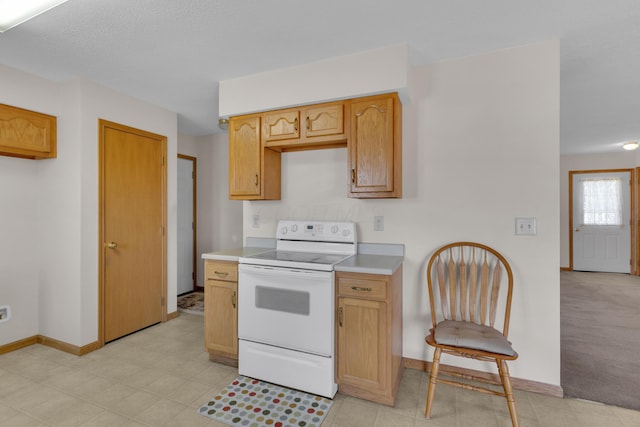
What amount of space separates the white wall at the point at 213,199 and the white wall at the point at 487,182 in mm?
2253

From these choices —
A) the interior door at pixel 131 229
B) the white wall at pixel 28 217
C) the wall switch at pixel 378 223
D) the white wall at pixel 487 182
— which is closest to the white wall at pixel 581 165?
the white wall at pixel 487 182

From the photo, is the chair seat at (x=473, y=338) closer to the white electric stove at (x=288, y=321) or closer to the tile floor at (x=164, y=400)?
the tile floor at (x=164, y=400)

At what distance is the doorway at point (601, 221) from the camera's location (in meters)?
6.02

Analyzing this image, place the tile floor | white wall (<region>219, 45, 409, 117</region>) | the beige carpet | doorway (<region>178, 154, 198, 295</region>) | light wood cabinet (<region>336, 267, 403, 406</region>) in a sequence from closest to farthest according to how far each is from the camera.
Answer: the tile floor
light wood cabinet (<region>336, 267, 403, 406</region>)
white wall (<region>219, 45, 409, 117</region>)
the beige carpet
doorway (<region>178, 154, 198, 295</region>)

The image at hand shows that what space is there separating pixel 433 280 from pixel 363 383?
919 millimetres

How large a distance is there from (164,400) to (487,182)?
8.79 feet

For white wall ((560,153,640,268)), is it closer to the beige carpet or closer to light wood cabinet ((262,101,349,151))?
light wood cabinet ((262,101,349,151))

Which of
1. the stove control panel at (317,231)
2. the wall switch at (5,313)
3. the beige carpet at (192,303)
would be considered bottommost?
the beige carpet at (192,303)

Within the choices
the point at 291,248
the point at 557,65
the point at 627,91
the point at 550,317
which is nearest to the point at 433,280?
the point at 550,317

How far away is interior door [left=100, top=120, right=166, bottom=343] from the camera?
2902 mm

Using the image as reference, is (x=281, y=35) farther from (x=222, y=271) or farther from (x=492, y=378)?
(x=492, y=378)

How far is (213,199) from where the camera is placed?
4.68 meters

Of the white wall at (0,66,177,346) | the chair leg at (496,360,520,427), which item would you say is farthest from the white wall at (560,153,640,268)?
the white wall at (0,66,177,346)

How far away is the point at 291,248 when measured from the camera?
2.74m
